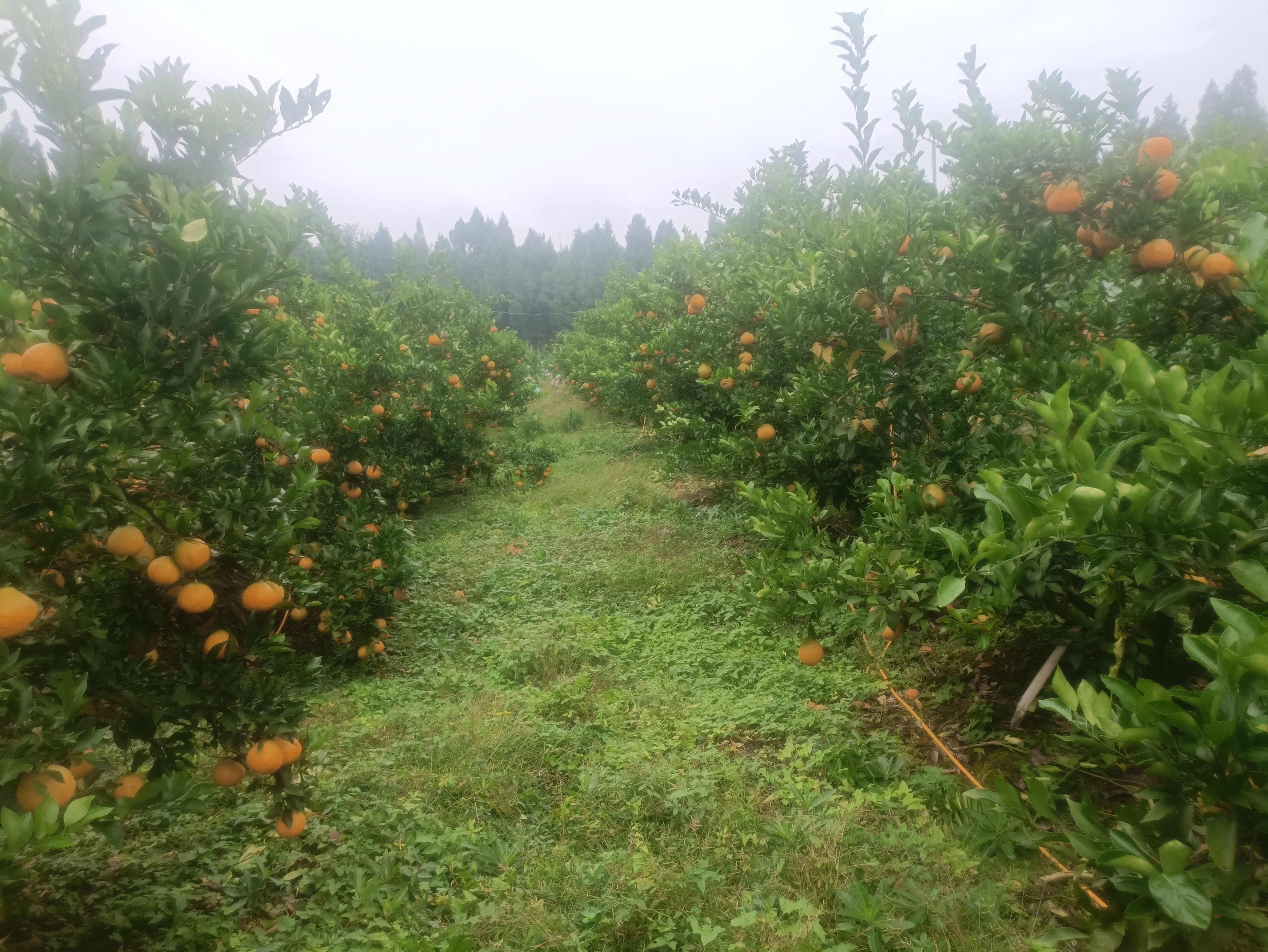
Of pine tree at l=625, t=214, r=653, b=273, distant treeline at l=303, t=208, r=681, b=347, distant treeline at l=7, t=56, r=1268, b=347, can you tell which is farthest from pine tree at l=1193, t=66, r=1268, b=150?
pine tree at l=625, t=214, r=653, b=273

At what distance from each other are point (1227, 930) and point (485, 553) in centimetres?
544

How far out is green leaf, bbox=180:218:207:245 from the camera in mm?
1805

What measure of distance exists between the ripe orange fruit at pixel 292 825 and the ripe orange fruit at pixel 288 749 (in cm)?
18

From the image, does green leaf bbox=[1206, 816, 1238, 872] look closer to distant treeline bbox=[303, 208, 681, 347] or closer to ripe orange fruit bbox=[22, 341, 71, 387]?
ripe orange fruit bbox=[22, 341, 71, 387]

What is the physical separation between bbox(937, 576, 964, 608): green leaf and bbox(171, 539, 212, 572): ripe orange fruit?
1903mm

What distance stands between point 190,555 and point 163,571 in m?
0.07

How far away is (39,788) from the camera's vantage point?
54.9 inches

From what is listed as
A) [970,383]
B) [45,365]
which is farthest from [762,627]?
[45,365]

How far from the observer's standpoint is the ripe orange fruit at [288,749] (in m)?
2.02

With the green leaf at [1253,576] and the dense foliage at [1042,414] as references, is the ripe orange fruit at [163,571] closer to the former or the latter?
the dense foliage at [1042,414]

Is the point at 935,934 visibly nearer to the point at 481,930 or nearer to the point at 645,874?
the point at 645,874

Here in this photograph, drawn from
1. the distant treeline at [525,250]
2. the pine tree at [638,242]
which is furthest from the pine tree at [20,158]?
the pine tree at [638,242]

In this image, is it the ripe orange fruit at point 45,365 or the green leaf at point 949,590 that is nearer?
the green leaf at point 949,590

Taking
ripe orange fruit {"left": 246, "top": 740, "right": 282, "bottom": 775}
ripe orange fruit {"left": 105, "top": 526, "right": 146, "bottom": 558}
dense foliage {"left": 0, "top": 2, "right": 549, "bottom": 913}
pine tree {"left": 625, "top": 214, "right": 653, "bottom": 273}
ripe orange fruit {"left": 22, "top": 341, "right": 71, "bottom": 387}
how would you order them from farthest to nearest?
1. pine tree {"left": 625, "top": 214, "right": 653, "bottom": 273}
2. ripe orange fruit {"left": 246, "top": 740, "right": 282, "bottom": 775}
3. ripe orange fruit {"left": 105, "top": 526, "right": 146, "bottom": 558}
4. ripe orange fruit {"left": 22, "top": 341, "right": 71, "bottom": 387}
5. dense foliage {"left": 0, "top": 2, "right": 549, "bottom": 913}
